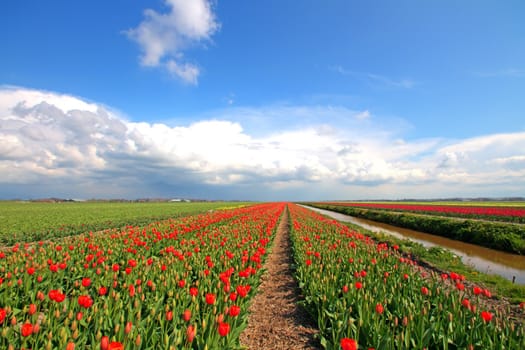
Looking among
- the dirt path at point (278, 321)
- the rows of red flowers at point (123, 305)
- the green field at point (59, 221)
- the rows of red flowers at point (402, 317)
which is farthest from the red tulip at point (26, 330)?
the green field at point (59, 221)

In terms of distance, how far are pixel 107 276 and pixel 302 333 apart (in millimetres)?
4185

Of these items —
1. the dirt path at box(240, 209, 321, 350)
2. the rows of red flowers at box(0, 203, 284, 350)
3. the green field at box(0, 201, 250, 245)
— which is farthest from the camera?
the green field at box(0, 201, 250, 245)

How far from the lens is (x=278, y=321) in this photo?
5.40 meters

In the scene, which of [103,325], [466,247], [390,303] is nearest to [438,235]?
[466,247]

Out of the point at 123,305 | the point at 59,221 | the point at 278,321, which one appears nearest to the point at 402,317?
the point at 278,321

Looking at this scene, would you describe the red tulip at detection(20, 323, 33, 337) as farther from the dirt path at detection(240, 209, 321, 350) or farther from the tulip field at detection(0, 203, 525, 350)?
the dirt path at detection(240, 209, 321, 350)

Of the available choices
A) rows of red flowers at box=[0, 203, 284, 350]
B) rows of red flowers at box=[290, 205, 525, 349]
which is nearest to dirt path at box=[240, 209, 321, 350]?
rows of red flowers at box=[290, 205, 525, 349]

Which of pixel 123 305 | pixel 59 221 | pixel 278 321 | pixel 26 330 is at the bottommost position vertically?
pixel 59 221

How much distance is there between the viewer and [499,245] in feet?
53.0

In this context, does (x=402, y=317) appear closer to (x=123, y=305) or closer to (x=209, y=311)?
(x=209, y=311)

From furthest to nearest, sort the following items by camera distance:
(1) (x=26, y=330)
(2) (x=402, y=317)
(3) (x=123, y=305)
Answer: (3) (x=123, y=305) → (2) (x=402, y=317) → (1) (x=26, y=330)

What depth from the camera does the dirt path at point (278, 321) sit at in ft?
14.9

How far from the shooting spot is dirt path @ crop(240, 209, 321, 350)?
4.55 m

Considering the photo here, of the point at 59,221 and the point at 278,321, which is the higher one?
the point at 278,321
